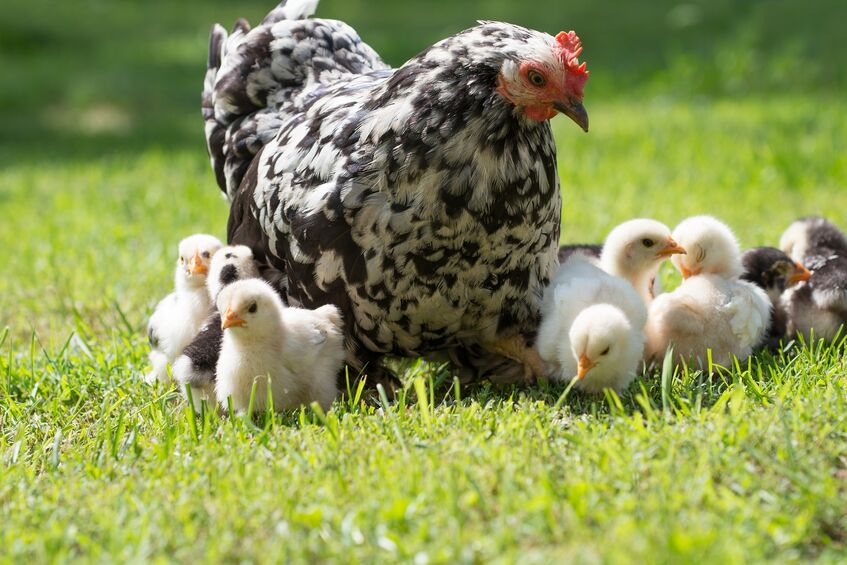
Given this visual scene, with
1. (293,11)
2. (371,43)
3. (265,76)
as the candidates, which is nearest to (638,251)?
(265,76)

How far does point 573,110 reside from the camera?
3535mm

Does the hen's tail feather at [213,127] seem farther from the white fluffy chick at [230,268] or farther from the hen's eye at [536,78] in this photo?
the hen's eye at [536,78]

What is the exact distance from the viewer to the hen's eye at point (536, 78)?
3.48 meters

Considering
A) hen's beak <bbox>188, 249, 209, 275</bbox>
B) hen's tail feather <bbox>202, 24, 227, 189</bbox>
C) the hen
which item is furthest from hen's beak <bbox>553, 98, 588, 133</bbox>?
hen's tail feather <bbox>202, 24, 227, 189</bbox>

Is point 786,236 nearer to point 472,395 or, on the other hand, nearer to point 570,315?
point 570,315

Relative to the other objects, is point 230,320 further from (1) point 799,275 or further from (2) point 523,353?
(1) point 799,275

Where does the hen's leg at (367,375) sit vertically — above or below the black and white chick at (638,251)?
below

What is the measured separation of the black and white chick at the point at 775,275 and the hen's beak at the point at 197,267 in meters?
2.26

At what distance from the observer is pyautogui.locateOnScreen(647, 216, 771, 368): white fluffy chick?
161 inches

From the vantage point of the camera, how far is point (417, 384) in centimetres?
360

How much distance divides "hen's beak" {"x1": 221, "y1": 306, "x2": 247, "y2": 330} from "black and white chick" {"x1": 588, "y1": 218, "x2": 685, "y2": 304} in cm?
159

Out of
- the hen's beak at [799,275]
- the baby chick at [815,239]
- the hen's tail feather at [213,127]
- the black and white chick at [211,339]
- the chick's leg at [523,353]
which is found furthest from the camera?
the hen's tail feather at [213,127]

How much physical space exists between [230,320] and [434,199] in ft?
2.71

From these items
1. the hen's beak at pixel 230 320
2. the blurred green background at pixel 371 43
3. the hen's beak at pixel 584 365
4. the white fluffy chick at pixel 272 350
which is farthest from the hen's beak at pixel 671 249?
the blurred green background at pixel 371 43
